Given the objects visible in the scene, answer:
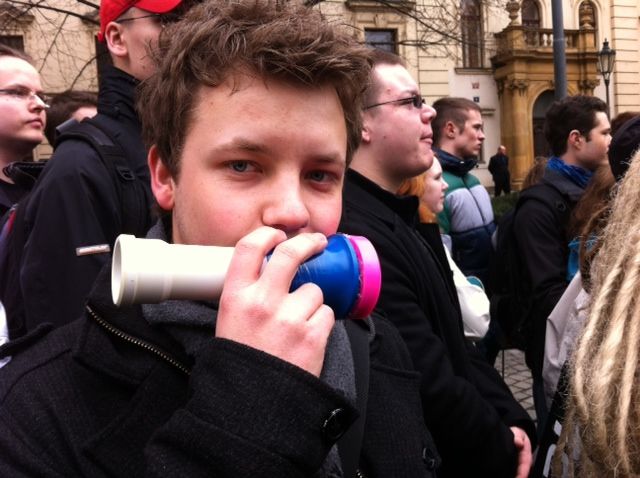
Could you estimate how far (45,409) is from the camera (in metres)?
1.12

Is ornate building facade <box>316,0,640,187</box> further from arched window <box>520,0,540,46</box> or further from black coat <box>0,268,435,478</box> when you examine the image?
black coat <box>0,268,435,478</box>

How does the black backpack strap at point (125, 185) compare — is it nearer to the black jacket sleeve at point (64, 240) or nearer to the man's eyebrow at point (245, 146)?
the black jacket sleeve at point (64, 240)

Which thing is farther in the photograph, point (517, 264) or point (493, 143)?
point (493, 143)

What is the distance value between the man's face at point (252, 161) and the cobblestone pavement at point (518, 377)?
442 cm

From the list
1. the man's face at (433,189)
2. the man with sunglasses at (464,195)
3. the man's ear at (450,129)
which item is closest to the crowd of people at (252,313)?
the man's face at (433,189)

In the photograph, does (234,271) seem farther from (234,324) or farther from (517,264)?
(517,264)

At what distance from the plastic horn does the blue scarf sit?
324 centimetres

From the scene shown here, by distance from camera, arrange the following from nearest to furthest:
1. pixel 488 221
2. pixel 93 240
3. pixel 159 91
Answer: pixel 159 91 → pixel 93 240 → pixel 488 221

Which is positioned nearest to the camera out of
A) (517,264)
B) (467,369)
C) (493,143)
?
(467,369)

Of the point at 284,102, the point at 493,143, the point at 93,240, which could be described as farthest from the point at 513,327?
the point at 493,143

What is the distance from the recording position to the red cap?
224 centimetres

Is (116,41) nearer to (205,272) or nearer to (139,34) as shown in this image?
(139,34)

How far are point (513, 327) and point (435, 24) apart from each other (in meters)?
10.0

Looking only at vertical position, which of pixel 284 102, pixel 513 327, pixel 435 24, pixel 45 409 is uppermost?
pixel 435 24
